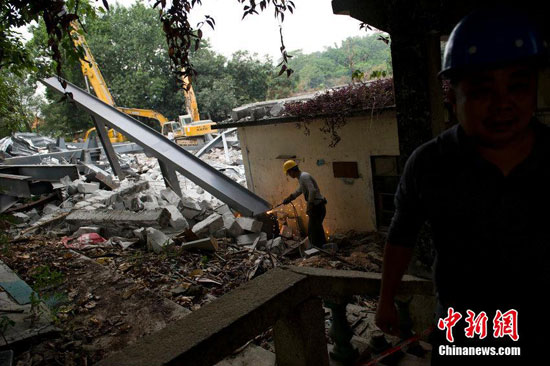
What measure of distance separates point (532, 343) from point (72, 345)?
376cm

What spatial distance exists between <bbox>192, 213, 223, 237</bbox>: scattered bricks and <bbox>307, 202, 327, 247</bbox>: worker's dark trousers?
2346mm

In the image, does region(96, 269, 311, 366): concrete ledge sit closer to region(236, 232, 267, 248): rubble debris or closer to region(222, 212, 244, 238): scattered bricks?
region(236, 232, 267, 248): rubble debris

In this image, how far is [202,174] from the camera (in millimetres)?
10086

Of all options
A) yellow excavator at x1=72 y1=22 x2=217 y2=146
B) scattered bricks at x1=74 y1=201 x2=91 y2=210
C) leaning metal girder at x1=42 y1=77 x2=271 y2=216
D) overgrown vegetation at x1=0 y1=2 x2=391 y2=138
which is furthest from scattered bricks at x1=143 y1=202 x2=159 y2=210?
overgrown vegetation at x1=0 y1=2 x2=391 y2=138

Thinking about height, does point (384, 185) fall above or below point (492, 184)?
below

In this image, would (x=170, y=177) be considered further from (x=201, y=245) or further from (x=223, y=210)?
(x=201, y=245)

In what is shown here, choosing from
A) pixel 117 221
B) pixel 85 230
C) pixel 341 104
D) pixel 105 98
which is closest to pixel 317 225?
pixel 341 104

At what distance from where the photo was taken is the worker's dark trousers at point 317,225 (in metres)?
8.72

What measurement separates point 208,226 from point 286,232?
2600 mm

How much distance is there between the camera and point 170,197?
10719mm

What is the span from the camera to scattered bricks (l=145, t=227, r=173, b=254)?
22.8 feet

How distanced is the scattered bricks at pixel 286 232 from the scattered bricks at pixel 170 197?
10.9ft

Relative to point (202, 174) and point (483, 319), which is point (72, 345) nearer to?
point (483, 319)

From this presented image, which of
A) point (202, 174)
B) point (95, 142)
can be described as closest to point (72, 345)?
point (202, 174)
